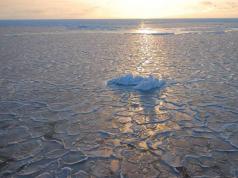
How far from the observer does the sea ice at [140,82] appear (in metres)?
7.79

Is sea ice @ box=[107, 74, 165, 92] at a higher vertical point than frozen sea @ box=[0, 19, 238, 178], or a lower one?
higher

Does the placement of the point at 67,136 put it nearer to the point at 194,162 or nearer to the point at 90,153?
the point at 90,153

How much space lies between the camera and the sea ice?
25.6ft

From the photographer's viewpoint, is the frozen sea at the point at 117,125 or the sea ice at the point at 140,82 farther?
the sea ice at the point at 140,82

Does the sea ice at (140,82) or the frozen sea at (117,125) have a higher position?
→ the sea ice at (140,82)

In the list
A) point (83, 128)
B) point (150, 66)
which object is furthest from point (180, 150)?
point (150, 66)

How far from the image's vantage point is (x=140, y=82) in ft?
26.6

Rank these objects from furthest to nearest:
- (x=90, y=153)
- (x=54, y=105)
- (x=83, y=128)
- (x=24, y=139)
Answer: (x=54, y=105), (x=83, y=128), (x=24, y=139), (x=90, y=153)

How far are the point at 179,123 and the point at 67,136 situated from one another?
85.2 inches

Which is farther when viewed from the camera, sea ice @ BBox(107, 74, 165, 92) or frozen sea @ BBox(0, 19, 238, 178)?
sea ice @ BBox(107, 74, 165, 92)

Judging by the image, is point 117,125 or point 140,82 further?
point 140,82

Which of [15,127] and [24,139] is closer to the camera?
[24,139]

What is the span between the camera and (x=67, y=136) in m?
5.06

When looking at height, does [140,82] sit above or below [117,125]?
above
